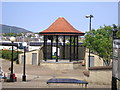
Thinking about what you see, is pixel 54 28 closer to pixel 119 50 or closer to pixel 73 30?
pixel 73 30

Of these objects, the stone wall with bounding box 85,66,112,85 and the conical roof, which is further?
the conical roof

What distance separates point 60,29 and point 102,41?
442 inches

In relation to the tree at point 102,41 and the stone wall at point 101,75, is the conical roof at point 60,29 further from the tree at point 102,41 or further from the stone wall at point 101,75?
the stone wall at point 101,75

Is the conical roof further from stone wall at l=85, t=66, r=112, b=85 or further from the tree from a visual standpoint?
stone wall at l=85, t=66, r=112, b=85

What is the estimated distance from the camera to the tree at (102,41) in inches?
1205

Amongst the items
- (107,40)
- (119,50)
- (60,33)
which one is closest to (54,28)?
(60,33)

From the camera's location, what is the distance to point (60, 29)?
4062 cm

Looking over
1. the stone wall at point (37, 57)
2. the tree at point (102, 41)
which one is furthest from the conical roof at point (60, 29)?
the tree at point (102, 41)

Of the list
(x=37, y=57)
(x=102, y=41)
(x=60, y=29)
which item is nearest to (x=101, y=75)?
(x=102, y=41)

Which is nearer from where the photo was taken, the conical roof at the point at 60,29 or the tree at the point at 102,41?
the tree at the point at 102,41

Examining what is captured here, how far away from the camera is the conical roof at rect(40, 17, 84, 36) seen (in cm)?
3997

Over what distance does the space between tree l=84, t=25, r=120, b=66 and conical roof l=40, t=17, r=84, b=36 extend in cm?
450

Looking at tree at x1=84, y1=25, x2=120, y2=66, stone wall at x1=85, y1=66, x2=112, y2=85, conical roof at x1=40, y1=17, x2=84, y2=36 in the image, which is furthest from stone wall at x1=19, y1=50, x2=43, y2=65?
stone wall at x1=85, y1=66, x2=112, y2=85

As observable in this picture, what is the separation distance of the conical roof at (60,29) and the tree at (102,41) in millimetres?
4502
